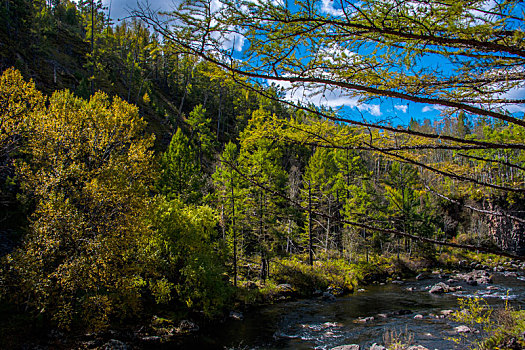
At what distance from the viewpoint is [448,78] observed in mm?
2920

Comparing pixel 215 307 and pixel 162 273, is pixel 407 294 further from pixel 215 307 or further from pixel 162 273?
pixel 162 273

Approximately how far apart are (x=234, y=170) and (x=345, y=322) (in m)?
8.40

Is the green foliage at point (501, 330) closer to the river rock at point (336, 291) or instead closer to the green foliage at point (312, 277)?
the river rock at point (336, 291)

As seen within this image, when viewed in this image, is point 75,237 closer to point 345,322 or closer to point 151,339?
point 151,339

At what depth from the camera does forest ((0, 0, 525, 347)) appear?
8.10 feet

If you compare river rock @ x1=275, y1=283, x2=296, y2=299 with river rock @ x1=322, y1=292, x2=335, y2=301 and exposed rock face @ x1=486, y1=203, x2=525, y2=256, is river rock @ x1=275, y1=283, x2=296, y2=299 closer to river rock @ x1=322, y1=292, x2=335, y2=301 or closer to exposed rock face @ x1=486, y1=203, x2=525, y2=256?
river rock @ x1=322, y1=292, x2=335, y2=301

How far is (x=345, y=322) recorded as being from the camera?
13.0m

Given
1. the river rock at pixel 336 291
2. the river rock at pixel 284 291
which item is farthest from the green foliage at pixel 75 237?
the river rock at pixel 336 291

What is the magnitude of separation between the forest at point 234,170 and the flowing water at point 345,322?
6.09 feet

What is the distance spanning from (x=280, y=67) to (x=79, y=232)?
985cm

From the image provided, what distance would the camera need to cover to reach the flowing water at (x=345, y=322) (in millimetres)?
10586

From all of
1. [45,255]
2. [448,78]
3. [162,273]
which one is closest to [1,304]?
[45,255]

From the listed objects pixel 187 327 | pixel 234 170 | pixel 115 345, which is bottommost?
pixel 187 327

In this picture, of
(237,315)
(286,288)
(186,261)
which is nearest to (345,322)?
(237,315)
